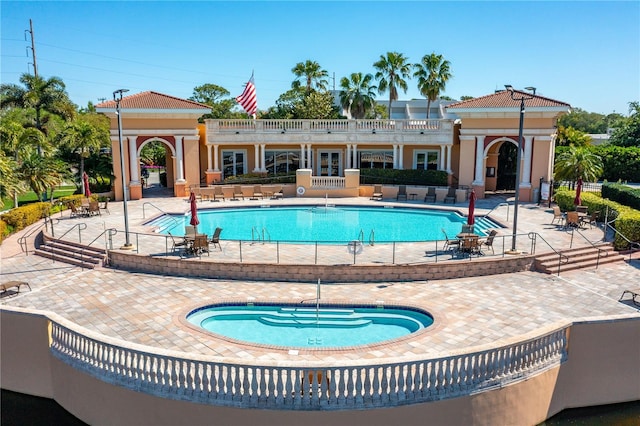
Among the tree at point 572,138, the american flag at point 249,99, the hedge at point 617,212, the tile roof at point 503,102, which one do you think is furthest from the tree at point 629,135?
the american flag at point 249,99

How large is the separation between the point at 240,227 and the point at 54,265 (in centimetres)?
931

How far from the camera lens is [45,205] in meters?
26.0

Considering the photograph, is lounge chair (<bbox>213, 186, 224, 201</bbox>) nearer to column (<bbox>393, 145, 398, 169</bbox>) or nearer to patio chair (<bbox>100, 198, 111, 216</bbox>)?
patio chair (<bbox>100, 198, 111, 216</bbox>)

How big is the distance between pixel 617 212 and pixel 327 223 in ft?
46.3

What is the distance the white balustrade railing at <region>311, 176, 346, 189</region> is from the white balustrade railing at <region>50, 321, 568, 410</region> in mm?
25288

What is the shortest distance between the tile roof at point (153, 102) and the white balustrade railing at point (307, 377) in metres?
25.1

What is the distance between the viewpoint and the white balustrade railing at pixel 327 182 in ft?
115

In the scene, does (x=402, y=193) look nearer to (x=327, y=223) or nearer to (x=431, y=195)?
(x=431, y=195)

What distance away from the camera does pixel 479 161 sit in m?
34.1

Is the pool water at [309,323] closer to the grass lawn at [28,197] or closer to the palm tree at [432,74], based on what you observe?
the grass lawn at [28,197]

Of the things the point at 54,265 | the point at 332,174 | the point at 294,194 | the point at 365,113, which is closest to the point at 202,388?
the point at 54,265

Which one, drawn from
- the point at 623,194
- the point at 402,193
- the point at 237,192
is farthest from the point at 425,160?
the point at 623,194

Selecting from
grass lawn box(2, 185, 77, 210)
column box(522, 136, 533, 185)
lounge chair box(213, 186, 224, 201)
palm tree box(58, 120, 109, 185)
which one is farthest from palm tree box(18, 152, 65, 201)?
column box(522, 136, 533, 185)

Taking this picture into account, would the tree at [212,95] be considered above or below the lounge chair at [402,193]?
above
